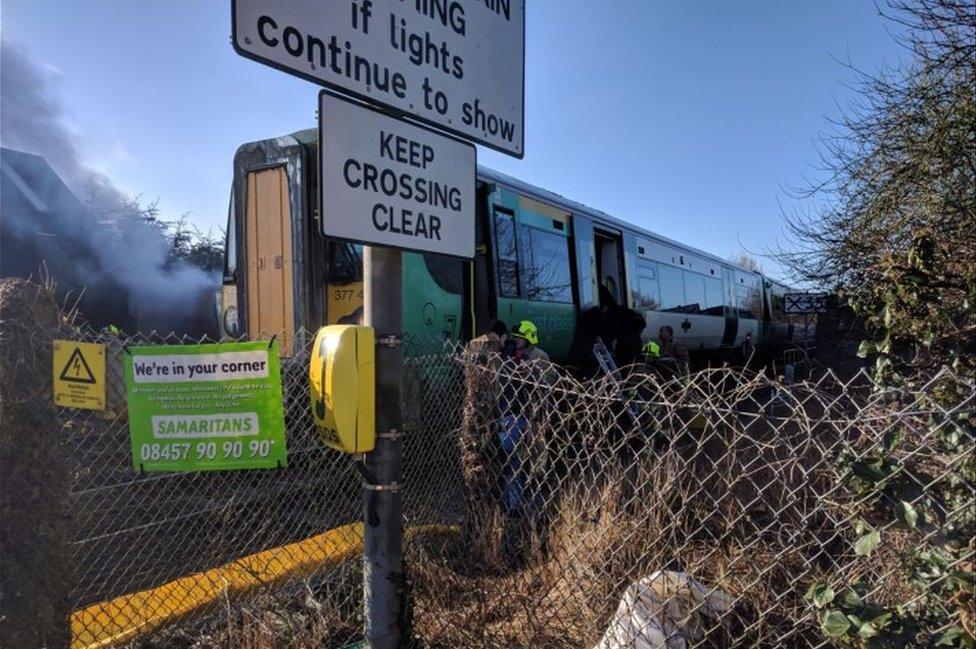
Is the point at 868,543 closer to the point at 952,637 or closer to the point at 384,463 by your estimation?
the point at 952,637

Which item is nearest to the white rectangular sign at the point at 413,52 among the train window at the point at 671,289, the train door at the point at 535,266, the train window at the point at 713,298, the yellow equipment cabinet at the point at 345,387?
the yellow equipment cabinet at the point at 345,387

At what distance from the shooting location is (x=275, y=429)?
2895 millimetres

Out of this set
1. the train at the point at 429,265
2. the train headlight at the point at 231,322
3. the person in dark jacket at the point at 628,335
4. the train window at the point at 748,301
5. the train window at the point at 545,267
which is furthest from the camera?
the train window at the point at 748,301

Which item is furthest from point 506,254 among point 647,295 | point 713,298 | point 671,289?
point 713,298

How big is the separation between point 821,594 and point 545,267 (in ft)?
22.6

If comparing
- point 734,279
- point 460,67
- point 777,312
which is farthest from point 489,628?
point 777,312

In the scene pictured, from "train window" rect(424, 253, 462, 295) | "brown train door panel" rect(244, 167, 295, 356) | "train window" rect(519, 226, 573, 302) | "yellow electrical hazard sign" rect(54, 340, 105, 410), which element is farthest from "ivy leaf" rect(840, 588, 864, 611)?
"train window" rect(519, 226, 573, 302)

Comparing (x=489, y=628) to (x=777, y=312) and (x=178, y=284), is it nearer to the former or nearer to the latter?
(x=178, y=284)

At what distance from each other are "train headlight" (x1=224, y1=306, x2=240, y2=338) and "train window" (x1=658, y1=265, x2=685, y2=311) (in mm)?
7552

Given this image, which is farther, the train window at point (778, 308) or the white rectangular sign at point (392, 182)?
the train window at point (778, 308)

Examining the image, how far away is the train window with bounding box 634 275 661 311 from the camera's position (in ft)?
36.4

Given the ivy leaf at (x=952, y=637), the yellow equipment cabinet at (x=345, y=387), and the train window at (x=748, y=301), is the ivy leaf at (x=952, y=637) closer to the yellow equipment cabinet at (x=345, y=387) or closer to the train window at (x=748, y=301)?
the yellow equipment cabinet at (x=345, y=387)

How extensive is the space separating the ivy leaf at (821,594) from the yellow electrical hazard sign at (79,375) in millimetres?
2665

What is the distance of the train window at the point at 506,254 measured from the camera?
299 inches
